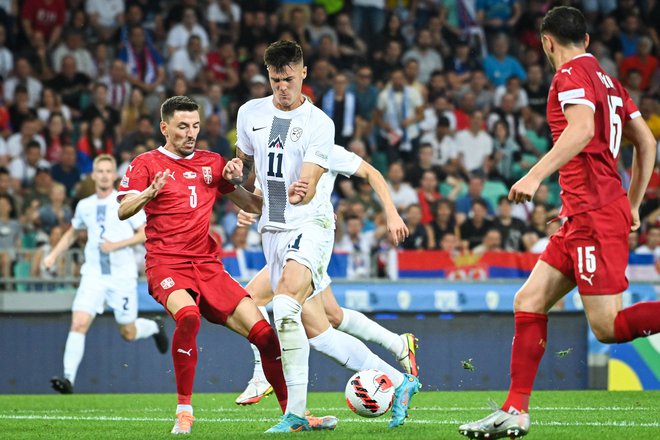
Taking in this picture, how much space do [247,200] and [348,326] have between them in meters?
1.23

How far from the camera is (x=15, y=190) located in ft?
49.1

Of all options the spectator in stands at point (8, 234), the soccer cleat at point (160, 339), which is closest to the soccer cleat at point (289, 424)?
the soccer cleat at point (160, 339)

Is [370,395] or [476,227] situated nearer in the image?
[370,395]

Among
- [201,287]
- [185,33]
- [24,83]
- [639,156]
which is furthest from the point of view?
[185,33]

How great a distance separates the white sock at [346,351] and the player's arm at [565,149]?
210 centimetres

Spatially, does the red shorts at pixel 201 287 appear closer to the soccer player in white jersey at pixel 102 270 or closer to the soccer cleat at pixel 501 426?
the soccer cleat at pixel 501 426

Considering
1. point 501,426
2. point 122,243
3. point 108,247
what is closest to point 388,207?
point 501,426

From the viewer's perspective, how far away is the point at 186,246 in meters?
7.38

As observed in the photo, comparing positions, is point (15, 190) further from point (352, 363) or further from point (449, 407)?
point (352, 363)

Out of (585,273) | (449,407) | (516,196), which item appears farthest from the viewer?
(449,407)

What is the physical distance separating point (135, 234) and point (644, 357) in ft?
17.9

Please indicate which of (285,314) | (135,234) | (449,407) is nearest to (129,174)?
(285,314)

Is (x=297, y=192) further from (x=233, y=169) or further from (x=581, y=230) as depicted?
(x=581, y=230)

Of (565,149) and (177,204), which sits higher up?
(565,149)
